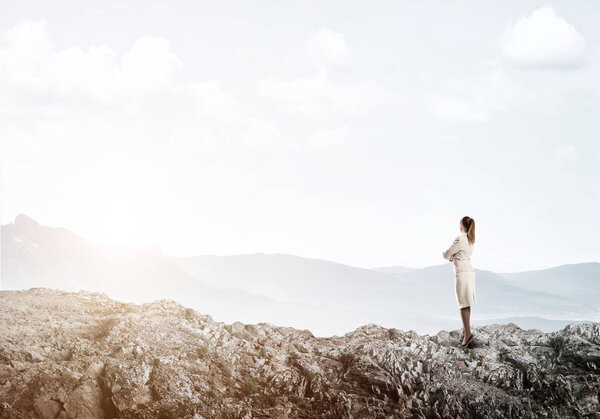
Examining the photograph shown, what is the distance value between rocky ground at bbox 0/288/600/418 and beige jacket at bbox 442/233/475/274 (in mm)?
1920

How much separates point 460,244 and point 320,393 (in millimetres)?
4531

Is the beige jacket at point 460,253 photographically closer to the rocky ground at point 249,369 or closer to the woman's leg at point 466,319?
the woman's leg at point 466,319

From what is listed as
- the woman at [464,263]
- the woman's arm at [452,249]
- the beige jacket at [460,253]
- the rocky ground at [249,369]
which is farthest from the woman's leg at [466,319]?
the woman's arm at [452,249]

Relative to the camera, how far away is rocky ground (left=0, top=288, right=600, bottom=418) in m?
9.97

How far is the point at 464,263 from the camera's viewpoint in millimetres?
12453

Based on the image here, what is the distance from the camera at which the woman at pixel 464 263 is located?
1238 centimetres

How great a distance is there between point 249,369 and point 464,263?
5.34 metres

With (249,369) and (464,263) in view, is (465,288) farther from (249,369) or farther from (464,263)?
(249,369)

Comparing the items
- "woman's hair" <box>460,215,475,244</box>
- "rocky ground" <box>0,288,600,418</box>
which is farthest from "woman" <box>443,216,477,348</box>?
"rocky ground" <box>0,288,600,418</box>

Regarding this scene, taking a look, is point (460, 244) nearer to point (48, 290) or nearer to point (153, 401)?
point (153, 401)

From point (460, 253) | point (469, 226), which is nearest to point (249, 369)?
point (460, 253)

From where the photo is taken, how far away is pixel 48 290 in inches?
539

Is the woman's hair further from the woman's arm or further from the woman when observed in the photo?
the woman's arm

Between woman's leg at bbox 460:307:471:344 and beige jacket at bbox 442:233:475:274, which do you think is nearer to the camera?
beige jacket at bbox 442:233:475:274
